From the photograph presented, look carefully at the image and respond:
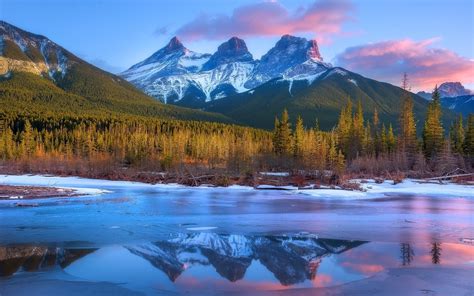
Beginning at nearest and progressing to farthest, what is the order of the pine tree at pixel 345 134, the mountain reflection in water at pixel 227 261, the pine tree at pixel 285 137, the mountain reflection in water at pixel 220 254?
the mountain reflection in water at pixel 227 261, the mountain reflection in water at pixel 220 254, the pine tree at pixel 345 134, the pine tree at pixel 285 137

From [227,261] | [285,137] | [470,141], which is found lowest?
[227,261]

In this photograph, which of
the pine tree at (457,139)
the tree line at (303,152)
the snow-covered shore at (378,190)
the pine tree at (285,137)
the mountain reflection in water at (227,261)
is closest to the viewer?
the mountain reflection in water at (227,261)

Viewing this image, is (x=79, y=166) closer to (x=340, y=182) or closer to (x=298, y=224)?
(x=340, y=182)

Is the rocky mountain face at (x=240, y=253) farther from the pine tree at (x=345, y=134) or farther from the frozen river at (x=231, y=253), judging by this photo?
the pine tree at (x=345, y=134)

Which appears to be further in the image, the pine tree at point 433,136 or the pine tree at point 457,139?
the pine tree at point 457,139

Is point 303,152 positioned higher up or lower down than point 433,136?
lower down

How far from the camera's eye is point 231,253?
15023mm

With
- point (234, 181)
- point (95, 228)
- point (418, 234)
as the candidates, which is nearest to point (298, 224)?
point (418, 234)

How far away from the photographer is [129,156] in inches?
3688

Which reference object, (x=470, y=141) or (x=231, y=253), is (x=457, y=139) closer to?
(x=470, y=141)

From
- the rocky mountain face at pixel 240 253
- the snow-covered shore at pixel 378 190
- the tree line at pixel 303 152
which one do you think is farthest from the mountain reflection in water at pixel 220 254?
the tree line at pixel 303 152

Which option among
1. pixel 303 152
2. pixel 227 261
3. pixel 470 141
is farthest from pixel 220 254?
pixel 470 141

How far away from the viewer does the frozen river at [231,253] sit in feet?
37.3

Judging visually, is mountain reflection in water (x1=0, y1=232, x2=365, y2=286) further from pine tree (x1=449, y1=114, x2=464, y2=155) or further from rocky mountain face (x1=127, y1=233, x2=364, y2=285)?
pine tree (x1=449, y1=114, x2=464, y2=155)
